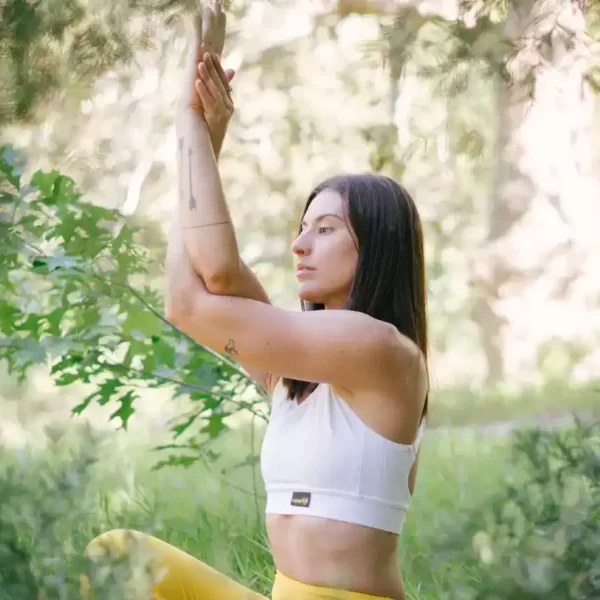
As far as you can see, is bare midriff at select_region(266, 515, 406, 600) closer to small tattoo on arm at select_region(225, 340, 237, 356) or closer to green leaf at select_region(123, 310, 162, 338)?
small tattoo on arm at select_region(225, 340, 237, 356)

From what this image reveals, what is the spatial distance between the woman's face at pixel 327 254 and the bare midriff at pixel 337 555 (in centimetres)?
25

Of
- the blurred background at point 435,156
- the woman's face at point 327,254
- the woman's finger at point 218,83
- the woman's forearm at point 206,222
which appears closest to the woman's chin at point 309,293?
the woman's face at point 327,254

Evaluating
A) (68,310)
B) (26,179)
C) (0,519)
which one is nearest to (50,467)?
(0,519)

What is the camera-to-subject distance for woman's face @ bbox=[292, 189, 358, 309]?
0.96 m

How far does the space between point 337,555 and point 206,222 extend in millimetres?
345

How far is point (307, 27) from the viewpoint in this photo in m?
1.74

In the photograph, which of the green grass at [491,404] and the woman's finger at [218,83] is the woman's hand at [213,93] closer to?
the woman's finger at [218,83]

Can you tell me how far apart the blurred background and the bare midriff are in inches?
27.3

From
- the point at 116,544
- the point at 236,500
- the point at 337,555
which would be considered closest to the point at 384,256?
the point at 337,555

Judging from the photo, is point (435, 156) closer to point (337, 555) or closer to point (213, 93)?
point (213, 93)

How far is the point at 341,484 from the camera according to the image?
86 cm

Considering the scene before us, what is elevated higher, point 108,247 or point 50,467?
point 108,247

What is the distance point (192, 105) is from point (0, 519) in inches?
21.4

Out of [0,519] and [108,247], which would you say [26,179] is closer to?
[108,247]
